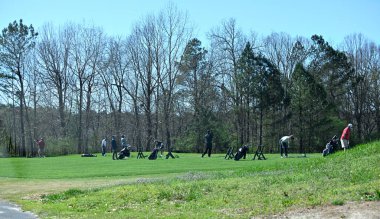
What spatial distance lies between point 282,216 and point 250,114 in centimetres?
5588

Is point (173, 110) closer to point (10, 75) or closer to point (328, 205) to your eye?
point (10, 75)

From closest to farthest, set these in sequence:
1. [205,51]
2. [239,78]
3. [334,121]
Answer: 1. [334,121]
2. [239,78]
3. [205,51]

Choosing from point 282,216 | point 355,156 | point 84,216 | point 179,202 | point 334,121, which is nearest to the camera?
point 282,216

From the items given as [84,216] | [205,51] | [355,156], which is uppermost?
[205,51]

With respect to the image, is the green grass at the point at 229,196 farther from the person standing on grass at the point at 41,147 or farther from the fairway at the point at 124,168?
the person standing on grass at the point at 41,147

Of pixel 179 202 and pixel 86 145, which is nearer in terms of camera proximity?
pixel 179 202

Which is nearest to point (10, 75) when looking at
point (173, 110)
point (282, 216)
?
point (173, 110)

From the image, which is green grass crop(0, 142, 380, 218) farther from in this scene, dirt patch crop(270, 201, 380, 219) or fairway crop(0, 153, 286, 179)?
fairway crop(0, 153, 286, 179)

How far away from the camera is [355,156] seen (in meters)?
15.9

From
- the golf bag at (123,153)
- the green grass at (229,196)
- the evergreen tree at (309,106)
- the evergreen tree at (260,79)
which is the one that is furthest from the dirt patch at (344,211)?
the evergreen tree at (260,79)

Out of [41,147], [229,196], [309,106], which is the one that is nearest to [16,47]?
[41,147]

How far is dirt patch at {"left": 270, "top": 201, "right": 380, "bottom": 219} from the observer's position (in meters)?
8.60

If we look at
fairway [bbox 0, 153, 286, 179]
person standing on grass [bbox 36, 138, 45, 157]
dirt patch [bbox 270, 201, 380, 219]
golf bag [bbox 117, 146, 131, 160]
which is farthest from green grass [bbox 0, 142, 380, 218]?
person standing on grass [bbox 36, 138, 45, 157]

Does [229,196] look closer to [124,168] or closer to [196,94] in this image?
[124,168]
